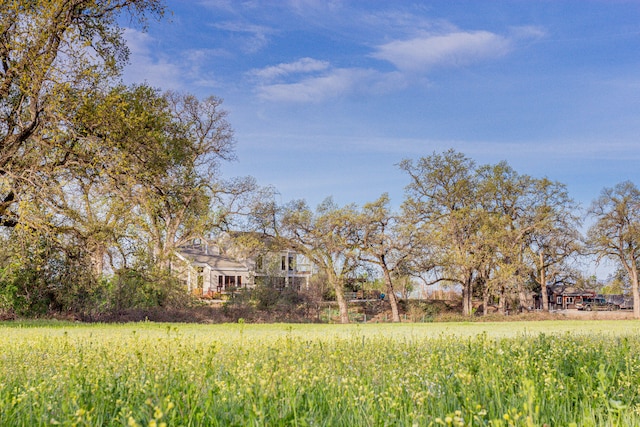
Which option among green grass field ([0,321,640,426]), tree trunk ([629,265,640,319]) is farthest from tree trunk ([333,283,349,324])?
green grass field ([0,321,640,426])

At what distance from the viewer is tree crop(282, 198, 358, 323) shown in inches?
1305

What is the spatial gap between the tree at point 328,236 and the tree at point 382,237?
0.62 meters

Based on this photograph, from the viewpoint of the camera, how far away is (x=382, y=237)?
33.8 m

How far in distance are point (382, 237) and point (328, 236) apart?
11.5 ft

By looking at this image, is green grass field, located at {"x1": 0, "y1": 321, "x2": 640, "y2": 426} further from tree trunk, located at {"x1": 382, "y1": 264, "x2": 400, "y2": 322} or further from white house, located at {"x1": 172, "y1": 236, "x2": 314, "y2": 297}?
tree trunk, located at {"x1": 382, "y1": 264, "x2": 400, "y2": 322}

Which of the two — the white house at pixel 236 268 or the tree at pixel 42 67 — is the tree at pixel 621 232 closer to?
the white house at pixel 236 268

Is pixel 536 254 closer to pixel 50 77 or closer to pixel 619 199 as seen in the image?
pixel 619 199

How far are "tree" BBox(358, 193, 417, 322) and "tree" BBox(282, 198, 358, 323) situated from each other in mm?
618

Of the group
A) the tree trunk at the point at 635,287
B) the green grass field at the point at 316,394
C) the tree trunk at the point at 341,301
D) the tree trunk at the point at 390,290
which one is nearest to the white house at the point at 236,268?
the tree trunk at the point at 341,301

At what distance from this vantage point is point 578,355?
6.18m

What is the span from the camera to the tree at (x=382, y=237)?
33562 mm

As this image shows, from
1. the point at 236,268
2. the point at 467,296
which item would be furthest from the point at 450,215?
the point at 236,268

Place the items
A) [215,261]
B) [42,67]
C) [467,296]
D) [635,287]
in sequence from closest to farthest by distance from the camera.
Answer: [42,67]
[467,296]
[635,287]
[215,261]

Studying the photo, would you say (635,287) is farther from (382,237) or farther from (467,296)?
(382,237)
